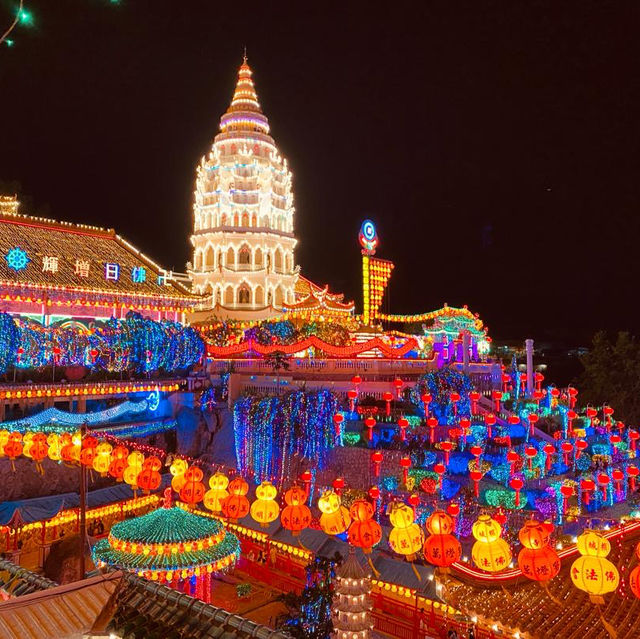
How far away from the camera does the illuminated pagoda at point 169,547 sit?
360 inches

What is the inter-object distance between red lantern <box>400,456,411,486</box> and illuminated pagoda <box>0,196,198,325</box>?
15256 mm

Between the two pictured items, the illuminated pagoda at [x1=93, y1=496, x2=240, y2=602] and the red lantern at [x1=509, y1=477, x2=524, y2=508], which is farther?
the red lantern at [x1=509, y1=477, x2=524, y2=508]

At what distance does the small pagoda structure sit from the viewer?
5.72 metres

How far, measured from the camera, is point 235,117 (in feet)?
141

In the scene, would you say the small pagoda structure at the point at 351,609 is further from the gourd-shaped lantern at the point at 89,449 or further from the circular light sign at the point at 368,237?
the circular light sign at the point at 368,237

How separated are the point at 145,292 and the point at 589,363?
2837 centimetres

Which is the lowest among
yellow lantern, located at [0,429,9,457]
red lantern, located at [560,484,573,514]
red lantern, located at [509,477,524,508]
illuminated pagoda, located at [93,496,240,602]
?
red lantern, located at [560,484,573,514]

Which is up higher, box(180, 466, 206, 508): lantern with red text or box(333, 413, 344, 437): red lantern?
box(333, 413, 344, 437): red lantern

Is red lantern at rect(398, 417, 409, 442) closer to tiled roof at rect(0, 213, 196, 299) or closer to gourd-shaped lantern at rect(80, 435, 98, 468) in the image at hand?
gourd-shaped lantern at rect(80, 435, 98, 468)

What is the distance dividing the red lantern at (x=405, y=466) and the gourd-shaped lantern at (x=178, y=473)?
708 cm

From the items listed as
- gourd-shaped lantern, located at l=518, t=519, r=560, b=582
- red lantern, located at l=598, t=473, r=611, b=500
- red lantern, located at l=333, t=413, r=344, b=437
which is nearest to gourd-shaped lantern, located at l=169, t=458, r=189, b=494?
gourd-shaped lantern, located at l=518, t=519, r=560, b=582

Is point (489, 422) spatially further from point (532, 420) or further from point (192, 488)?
point (192, 488)

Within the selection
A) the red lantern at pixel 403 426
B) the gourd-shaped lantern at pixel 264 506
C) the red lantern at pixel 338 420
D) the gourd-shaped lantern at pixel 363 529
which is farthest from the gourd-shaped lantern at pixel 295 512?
the red lantern at pixel 403 426

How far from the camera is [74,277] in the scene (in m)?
25.7
